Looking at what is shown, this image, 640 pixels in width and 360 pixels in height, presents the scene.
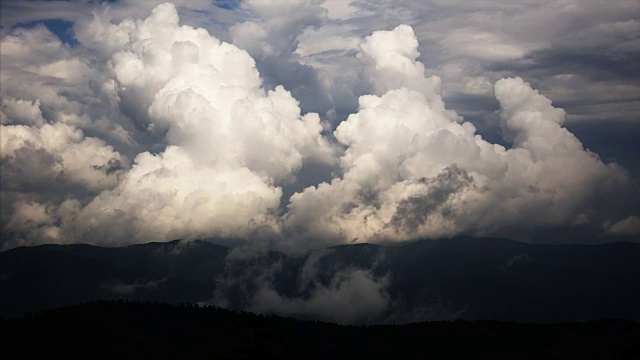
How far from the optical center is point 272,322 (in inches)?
4766

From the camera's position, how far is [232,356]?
381ft

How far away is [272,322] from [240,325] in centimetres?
721

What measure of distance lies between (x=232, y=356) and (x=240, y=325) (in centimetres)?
564

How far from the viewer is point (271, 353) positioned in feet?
390

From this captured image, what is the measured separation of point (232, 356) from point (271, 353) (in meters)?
7.30

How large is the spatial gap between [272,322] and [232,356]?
9739 millimetres

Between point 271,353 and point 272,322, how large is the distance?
560cm

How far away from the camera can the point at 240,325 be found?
116 m
